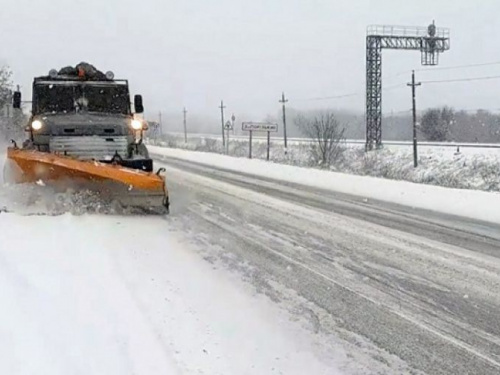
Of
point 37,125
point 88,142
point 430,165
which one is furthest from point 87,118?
point 430,165

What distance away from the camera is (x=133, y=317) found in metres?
4.25

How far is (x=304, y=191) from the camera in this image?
44.5 ft

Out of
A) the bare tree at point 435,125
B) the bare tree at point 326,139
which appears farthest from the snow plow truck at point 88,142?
the bare tree at point 435,125

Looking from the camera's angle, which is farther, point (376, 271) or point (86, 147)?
point (86, 147)

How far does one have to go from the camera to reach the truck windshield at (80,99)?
1068 cm

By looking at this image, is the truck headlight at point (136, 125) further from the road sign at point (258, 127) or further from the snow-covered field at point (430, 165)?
the road sign at point (258, 127)

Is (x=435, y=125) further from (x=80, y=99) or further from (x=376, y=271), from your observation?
(x=376, y=271)

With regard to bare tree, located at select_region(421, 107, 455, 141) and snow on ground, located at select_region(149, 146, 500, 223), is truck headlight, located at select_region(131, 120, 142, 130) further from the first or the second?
bare tree, located at select_region(421, 107, 455, 141)

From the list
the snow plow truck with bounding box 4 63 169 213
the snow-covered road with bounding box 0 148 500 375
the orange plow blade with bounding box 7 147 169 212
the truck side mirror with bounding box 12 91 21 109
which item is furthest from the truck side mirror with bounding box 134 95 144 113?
the snow-covered road with bounding box 0 148 500 375

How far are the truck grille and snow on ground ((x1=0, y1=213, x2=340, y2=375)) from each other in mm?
3234

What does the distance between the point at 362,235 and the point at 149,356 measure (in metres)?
4.69

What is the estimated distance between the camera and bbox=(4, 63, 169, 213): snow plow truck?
855 centimetres

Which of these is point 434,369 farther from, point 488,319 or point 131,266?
point 131,266

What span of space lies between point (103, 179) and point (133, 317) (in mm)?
4543
